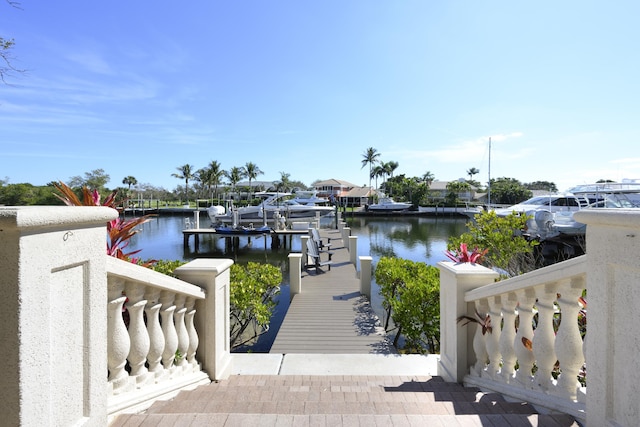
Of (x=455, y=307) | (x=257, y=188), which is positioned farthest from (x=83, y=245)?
(x=257, y=188)

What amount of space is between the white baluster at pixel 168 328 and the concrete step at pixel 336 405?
308 mm

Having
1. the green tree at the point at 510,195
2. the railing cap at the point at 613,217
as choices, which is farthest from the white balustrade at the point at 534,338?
the green tree at the point at 510,195

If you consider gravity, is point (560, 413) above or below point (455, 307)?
below

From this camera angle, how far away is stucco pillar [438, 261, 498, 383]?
3006 millimetres

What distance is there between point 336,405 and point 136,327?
4.97ft

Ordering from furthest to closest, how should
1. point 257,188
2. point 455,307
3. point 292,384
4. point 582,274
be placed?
point 257,188 → point 292,384 → point 455,307 → point 582,274

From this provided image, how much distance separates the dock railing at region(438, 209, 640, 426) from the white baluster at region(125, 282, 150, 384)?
2.50 metres

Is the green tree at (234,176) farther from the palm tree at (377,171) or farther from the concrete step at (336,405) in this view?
Answer: the concrete step at (336,405)

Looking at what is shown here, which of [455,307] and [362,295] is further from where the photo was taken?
[362,295]

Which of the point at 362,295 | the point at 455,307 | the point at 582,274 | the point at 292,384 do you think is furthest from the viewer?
the point at 362,295

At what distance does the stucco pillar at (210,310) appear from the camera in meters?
2.93

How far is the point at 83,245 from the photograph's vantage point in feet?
5.27

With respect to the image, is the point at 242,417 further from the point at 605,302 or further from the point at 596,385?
the point at 605,302

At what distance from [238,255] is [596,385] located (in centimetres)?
2278
